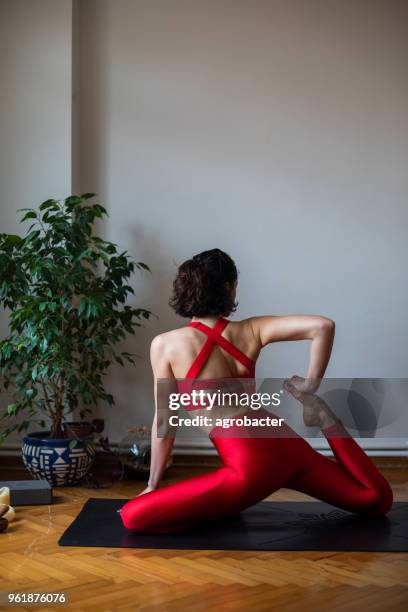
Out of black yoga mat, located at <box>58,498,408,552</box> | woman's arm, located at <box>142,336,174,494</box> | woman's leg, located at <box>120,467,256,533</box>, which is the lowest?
black yoga mat, located at <box>58,498,408,552</box>

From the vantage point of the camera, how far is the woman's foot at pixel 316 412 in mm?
3003

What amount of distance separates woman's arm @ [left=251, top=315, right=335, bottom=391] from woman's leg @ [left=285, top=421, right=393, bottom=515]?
0.27 meters

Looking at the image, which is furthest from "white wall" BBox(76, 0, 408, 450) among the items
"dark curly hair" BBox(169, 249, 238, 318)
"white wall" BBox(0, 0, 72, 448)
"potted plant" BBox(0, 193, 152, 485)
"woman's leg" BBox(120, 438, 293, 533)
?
"woman's leg" BBox(120, 438, 293, 533)

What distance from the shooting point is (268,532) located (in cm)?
290

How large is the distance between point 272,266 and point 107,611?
8.81ft

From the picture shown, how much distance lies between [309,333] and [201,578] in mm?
977

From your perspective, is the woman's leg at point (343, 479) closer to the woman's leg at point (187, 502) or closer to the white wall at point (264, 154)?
the woman's leg at point (187, 502)

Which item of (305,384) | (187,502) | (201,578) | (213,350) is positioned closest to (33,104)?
(213,350)

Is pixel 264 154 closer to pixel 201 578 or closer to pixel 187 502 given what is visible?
pixel 187 502

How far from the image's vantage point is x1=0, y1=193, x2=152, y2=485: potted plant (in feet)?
12.1

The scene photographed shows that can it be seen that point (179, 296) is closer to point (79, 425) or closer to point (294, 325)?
point (294, 325)

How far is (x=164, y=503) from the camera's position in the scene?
2779 millimetres

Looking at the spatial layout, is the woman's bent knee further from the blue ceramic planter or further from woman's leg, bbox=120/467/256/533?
the blue ceramic planter

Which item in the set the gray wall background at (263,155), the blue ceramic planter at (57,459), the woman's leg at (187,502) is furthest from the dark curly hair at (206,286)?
the gray wall background at (263,155)
